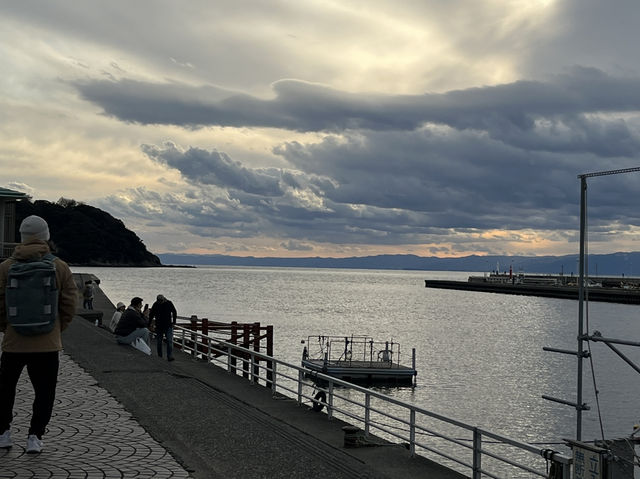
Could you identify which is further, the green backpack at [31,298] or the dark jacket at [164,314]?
the dark jacket at [164,314]

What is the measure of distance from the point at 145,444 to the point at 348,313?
108 meters

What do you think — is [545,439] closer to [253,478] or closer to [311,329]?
[253,478]

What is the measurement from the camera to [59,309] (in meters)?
7.63

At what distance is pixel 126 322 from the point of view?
2269 centimetres

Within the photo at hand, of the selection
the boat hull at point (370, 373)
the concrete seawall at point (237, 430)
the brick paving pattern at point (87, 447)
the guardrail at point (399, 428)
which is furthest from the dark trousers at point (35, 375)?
the boat hull at point (370, 373)

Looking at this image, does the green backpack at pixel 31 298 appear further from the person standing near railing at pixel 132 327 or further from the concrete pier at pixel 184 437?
the person standing near railing at pixel 132 327

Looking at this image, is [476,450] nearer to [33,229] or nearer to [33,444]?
[33,444]

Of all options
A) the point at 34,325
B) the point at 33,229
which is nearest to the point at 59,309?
the point at 34,325

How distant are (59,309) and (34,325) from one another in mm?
354

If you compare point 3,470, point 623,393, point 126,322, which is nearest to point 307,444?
point 3,470

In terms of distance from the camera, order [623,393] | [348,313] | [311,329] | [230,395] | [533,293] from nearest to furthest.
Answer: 1. [230,395]
2. [623,393]
3. [311,329]
4. [348,313]
5. [533,293]

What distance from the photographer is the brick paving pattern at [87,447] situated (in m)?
8.09

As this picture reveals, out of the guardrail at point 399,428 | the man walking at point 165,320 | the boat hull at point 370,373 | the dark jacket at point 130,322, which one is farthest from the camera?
the boat hull at point 370,373

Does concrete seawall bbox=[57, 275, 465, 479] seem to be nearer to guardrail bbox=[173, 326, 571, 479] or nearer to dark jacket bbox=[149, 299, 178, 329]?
guardrail bbox=[173, 326, 571, 479]
